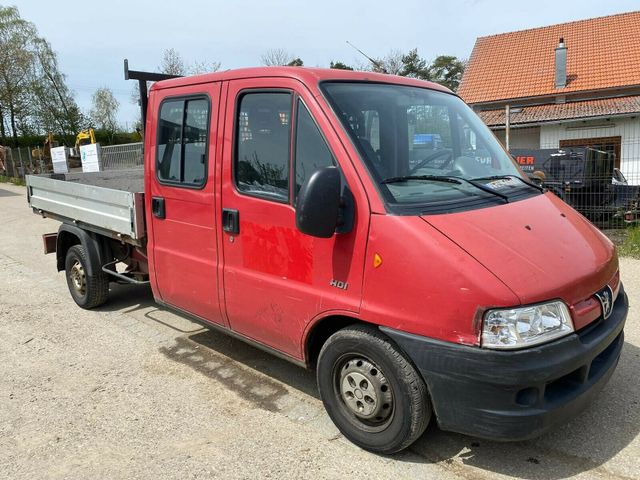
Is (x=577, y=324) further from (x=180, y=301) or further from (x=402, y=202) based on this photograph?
(x=180, y=301)

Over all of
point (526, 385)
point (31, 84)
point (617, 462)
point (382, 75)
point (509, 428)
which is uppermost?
point (31, 84)

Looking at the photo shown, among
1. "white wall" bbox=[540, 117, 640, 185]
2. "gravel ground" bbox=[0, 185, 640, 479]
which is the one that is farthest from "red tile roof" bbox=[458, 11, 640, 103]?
"gravel ground" bbox=[0, 185, 640, 479]

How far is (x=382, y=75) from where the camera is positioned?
357 cm

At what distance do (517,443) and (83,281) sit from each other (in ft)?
15.4

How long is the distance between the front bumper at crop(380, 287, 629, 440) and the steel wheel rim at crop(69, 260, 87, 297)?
424 cm

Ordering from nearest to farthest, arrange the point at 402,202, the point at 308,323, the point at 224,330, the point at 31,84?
1. the point at 402,202
2. the point at 308,323
3. the point at 224,330
4. the point at 31,84

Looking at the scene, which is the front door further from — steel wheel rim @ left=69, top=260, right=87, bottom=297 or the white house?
the white house

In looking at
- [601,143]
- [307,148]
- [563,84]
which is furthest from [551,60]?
[307,148]

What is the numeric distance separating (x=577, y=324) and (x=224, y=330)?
2389 millimetres

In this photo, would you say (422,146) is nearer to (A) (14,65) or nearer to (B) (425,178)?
(B) (425,178)

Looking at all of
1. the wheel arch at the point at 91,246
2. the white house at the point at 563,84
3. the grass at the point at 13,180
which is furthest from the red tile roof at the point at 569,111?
the grass at the point at 13,180

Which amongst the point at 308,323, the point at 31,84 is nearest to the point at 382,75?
the point at 308,323

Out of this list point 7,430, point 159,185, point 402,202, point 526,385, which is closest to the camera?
point 526,385

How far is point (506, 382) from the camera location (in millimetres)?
2436
